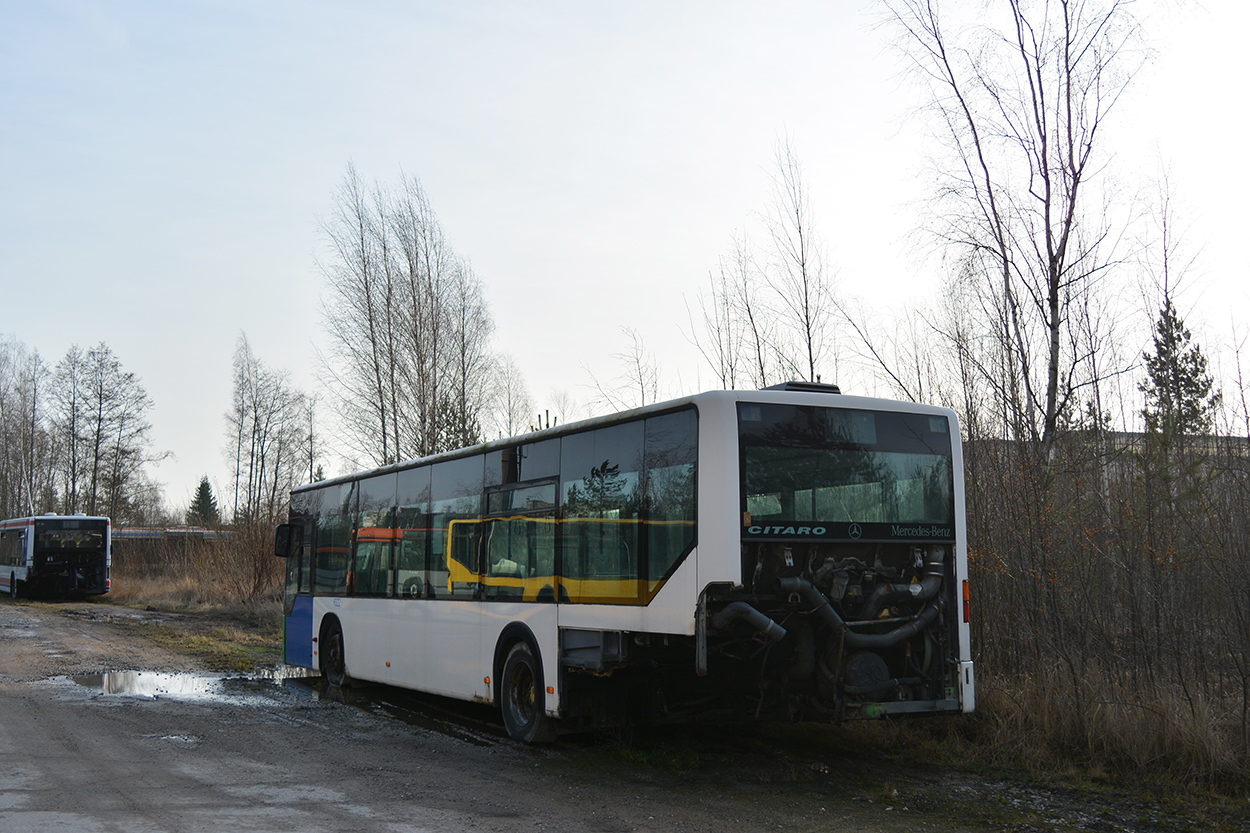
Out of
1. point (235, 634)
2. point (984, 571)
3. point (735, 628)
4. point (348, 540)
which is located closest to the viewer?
point (735, 628)

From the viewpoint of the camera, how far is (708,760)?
862 centimetres

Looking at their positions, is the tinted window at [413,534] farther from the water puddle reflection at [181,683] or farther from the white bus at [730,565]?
the water puddle reflection at [181,683]

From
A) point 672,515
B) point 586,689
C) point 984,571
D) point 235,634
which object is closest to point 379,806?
point 586,689

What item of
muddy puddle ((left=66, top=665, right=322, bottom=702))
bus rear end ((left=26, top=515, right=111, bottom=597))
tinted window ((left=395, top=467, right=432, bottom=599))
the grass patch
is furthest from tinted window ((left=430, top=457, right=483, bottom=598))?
bus rear end ((left=26, top=515, right=111, bottom=597))

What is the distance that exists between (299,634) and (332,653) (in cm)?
128

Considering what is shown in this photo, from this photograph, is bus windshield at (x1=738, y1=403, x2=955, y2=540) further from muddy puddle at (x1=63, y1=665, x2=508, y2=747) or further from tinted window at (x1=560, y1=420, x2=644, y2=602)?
muddy puddle at (x1=63, y1=665, x2=508, y2=747)

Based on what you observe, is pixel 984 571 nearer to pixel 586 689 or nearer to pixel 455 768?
pixel 586 689

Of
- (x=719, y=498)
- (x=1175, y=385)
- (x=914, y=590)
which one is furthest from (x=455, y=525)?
(x=1175, y=385)

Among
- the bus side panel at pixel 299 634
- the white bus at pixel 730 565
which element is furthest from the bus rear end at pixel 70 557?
the white bus at pixel 730 565

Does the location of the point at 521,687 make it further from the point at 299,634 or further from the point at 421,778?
the point at 299,634

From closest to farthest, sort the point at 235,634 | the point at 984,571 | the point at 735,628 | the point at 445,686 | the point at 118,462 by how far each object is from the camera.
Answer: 1. the point at 735,628
2. the point at 984,571
3. the point at 445,686
4. the point at 235,634
5. the point at 118,462

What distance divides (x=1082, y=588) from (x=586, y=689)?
4453 mm

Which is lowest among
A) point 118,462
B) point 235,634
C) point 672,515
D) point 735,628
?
point 235,634

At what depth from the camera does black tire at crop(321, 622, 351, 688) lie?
1355cm
